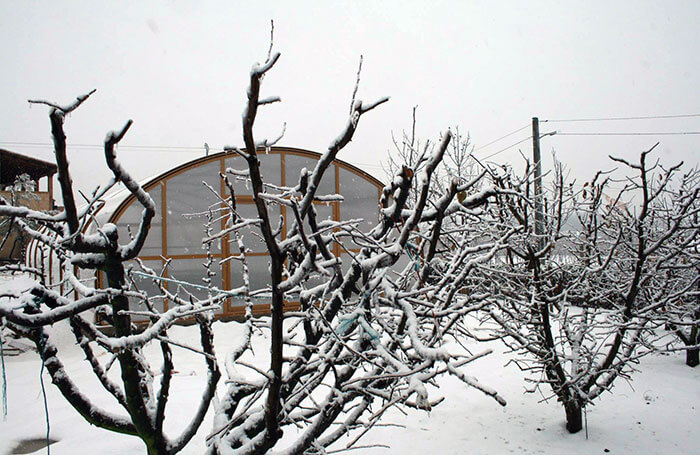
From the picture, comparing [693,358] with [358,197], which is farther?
[358,197]

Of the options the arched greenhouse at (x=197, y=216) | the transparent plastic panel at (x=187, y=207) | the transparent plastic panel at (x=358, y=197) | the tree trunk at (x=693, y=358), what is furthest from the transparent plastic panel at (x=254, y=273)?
the tree trunk at (x=693, y=358)

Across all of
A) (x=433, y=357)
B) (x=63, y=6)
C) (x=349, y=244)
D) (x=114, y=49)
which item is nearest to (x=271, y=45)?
(x=433, y=357)

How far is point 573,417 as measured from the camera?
4.70 meters

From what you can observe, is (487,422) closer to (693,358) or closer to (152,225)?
(693,358)

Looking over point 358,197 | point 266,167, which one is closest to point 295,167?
point 266,167

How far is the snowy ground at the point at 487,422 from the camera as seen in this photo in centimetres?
441

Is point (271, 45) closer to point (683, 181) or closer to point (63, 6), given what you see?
point (683, 181)

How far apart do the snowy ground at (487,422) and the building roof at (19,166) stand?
43.7 feet

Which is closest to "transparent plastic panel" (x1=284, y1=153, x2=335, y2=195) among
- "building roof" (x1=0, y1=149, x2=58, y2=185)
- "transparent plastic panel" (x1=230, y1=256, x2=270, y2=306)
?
"transparent plastic panel" (x1=230, y1=256, x2=270, y2=306)

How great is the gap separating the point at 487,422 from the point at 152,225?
8.26m

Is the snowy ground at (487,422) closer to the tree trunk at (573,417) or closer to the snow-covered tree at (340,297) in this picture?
the tree trunk at (573,417)

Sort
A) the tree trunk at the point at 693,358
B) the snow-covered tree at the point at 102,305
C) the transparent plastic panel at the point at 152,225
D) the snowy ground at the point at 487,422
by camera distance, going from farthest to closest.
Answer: the transparent plastic panel at the point at 152,225 → the tree trunk at the point at 693,358 → the snowy ground at the point at 487,422 → the snow-covered tree at the point at 102,305

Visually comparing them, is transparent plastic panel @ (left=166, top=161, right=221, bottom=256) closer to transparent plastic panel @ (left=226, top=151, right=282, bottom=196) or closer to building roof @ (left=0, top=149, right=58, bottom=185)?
transparent plastic panel @ (left=226, top=151, right=282, bottom=196)

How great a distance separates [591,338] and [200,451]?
4453 mm
